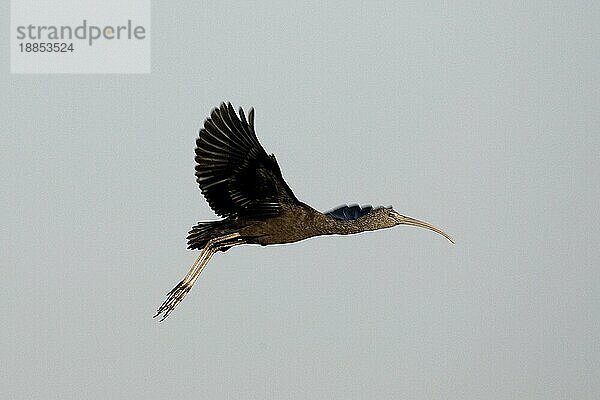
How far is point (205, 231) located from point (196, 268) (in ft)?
0.38

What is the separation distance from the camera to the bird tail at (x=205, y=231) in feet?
10.2

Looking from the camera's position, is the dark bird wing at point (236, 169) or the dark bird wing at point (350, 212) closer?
the dark bird wing at point (236, 169)

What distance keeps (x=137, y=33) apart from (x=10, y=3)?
525 millimetres

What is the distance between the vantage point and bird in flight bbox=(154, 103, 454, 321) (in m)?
2.96

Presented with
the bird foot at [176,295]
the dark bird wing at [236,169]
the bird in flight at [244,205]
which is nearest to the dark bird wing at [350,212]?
the bird in flight at [244,205]

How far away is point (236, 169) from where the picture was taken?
304 cm

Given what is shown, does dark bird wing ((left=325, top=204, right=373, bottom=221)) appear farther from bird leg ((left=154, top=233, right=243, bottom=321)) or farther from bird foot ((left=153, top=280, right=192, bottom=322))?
bird foot ((left=153, top=280, right=192, bottom=322))

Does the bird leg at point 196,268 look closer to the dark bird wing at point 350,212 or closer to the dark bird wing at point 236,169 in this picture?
the dark bird wing at point 236,169

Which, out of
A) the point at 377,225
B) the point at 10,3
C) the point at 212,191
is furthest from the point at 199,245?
the point at 10,3

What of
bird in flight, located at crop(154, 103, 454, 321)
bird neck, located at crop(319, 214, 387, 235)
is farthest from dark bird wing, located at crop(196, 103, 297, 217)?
bird neck, located at crop(319, 214, 387, 235)

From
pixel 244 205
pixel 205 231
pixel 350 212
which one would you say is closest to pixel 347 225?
pixel 350 212

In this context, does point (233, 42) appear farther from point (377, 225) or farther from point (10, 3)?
point (377, 225)

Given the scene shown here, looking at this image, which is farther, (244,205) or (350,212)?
(350,212)

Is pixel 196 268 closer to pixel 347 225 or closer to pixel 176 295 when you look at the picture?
pixel 176 295
